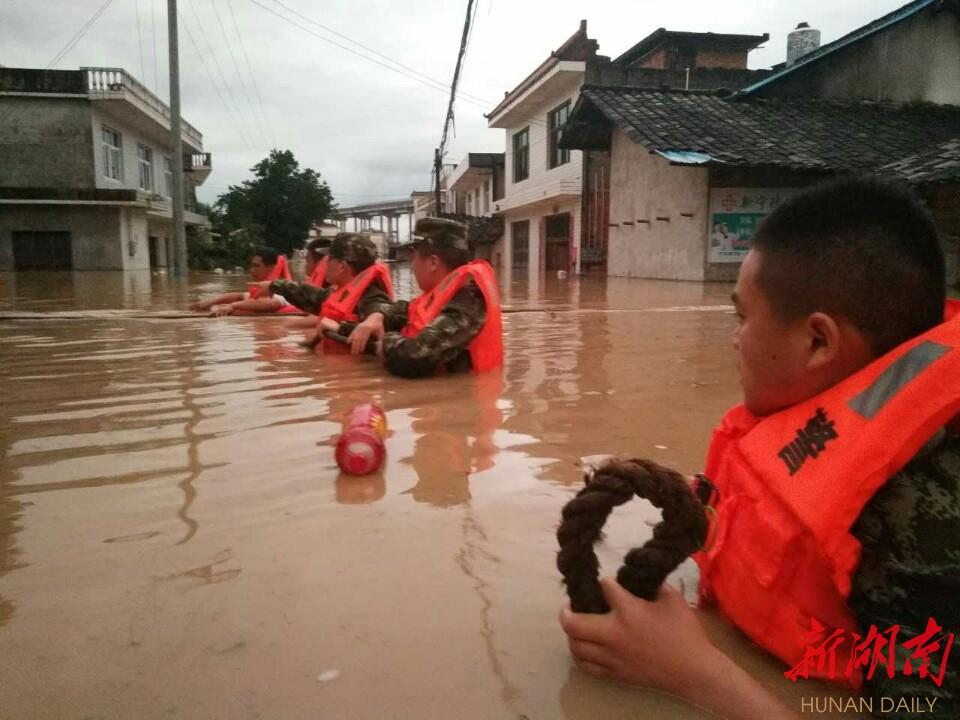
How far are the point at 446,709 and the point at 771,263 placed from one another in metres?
1.06

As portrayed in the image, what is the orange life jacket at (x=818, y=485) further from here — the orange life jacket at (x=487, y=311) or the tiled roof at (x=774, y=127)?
the tiled roof at (x=774, y=127)

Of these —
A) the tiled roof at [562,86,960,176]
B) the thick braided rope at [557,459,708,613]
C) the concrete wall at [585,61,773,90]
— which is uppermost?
the concrete wall at [585,61,773,90]

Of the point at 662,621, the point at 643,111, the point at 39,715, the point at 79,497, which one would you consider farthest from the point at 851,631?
the point at 643,111

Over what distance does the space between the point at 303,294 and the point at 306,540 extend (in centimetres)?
535

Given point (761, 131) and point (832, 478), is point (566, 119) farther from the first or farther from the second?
point (832, 478)

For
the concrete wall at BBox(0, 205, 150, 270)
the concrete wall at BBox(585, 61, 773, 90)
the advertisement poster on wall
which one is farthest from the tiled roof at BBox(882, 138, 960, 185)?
the concrete wall at BBox(0, 205, 150, 270)

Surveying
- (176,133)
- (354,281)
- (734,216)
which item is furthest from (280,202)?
(354,281)

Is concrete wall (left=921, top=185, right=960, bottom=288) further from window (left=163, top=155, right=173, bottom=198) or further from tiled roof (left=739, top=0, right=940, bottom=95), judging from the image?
window (left=163, top=155, right=173, bottom=198)

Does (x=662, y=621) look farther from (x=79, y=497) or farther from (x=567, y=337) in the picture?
(x=567, y=337)

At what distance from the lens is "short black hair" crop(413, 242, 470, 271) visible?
14.6 ft

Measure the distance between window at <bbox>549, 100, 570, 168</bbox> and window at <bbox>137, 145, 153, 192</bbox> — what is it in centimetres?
1691

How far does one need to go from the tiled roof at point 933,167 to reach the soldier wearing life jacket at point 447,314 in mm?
9245

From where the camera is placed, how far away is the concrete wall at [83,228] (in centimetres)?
2353

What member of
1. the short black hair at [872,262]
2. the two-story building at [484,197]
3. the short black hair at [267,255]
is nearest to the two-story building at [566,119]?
the two-story building at [484,197]
